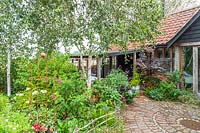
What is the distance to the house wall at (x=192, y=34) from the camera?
1007 cm

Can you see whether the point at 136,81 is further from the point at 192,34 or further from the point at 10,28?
the point at 10,28

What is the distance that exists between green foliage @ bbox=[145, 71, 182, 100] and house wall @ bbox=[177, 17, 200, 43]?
5.21 feet

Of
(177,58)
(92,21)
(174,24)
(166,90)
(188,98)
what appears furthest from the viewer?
(174,24)

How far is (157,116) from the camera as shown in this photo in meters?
7.38

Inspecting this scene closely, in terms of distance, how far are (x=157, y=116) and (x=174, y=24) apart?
22.4 ft

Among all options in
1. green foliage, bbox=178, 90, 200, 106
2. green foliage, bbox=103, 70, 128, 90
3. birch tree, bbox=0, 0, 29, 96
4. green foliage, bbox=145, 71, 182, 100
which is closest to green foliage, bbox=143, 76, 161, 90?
green foliage, bbox=145, 71, 182, 100

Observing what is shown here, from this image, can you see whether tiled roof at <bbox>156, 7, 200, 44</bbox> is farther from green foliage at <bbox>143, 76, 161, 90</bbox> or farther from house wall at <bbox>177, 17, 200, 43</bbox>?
green foliage at <bbox>143, 76, 161, 90</bbox>

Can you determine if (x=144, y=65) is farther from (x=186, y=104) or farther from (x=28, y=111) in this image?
(x=28, y=111)

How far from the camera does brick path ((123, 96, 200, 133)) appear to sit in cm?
618

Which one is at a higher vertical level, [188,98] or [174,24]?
[174,24]

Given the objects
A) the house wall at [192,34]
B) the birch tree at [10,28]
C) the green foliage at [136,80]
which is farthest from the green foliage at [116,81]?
the house wall at [192,34]

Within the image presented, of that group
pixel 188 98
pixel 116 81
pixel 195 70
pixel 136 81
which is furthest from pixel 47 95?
pixel 195 70

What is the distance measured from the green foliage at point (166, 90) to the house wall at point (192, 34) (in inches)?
62.6

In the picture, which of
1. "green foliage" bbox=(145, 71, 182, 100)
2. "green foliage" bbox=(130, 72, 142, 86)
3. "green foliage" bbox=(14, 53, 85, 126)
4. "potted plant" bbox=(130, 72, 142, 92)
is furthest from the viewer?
"green foliage" bbox=(130, 72, 142, 86)
